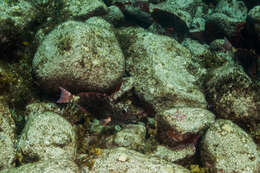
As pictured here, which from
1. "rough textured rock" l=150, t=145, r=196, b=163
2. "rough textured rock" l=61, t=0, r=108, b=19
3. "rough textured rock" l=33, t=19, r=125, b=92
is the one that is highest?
"rough textured rock" l=61, t=0, r=108, b=19

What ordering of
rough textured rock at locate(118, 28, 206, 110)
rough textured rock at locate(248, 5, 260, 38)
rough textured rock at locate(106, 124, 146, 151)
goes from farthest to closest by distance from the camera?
rough textured rock at locate(248, 5, 260, 38) < rough textured rock at locate(118, 28, 206, 110) < rough textured rock at locate(106, 124, 146, 151)

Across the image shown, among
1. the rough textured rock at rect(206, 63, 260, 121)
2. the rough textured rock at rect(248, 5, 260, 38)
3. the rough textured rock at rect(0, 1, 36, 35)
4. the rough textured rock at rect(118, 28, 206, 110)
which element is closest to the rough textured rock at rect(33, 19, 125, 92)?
the rough textured rock at rect(118, 28, 206, 110)

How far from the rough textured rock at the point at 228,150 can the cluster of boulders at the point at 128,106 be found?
18mm

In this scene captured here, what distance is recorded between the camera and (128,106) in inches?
206

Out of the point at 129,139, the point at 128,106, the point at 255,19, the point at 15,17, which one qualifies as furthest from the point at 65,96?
the point at 255,19

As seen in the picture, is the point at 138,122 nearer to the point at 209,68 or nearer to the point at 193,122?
the point at 193,122

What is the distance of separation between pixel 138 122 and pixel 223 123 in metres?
1.84

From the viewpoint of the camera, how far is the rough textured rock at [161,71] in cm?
500

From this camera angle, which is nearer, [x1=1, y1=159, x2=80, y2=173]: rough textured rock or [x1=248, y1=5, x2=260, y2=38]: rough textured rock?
[x1=1, y1=159, x2=80, y2=173]: rough textured rock

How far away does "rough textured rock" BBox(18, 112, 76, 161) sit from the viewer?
143 inches

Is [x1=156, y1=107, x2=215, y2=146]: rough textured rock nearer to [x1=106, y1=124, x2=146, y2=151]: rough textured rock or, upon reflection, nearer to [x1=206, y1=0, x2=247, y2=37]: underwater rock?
[x1=106, y1=124, x2=146, y2=151]: rough textured rock

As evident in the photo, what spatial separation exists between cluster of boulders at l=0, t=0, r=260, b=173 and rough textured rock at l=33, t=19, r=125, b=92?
0.07 feet

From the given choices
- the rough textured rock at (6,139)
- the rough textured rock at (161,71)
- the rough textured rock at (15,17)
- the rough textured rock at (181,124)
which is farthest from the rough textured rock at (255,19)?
the rough textured rock at (6,139)

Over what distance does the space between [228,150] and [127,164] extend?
2.05 metres
